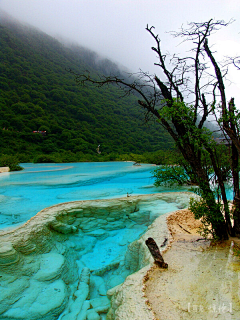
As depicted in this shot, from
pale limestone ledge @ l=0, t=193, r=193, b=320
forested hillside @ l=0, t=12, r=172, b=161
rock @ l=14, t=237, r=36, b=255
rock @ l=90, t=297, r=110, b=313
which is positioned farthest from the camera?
forested hillside @ l=0, t=12, r=172, b=161

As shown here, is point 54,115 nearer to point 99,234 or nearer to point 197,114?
point 99,234

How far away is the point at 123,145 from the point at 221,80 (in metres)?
29.3

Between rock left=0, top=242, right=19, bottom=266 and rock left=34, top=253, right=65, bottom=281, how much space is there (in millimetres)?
403

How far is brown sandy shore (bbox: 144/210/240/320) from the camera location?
5.11 ft

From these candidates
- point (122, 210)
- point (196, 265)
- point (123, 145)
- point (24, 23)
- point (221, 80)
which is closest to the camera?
point (196, 265)

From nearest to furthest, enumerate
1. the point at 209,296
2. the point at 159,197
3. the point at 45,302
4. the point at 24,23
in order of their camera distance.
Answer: the point at 209,296 < the point at 45,302 < the point at 159,197 < the point at 24,23

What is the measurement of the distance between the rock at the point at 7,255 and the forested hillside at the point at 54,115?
18.8 meters

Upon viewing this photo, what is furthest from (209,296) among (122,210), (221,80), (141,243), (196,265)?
(122,210)

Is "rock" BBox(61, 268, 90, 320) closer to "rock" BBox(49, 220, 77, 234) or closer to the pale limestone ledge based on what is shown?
the pale limestone ledge

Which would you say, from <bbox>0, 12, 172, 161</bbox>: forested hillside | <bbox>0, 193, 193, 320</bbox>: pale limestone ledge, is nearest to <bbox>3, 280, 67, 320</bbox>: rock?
<bbox>0, 193, 193, 320</bbox>: pale limestone ledge

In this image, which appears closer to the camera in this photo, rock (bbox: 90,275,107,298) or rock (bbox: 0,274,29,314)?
rock (bbox: 0,274,29,314)

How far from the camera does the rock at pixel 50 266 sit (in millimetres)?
2810

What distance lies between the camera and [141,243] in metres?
3.15

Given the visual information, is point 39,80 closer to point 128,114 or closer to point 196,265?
point 128,114
